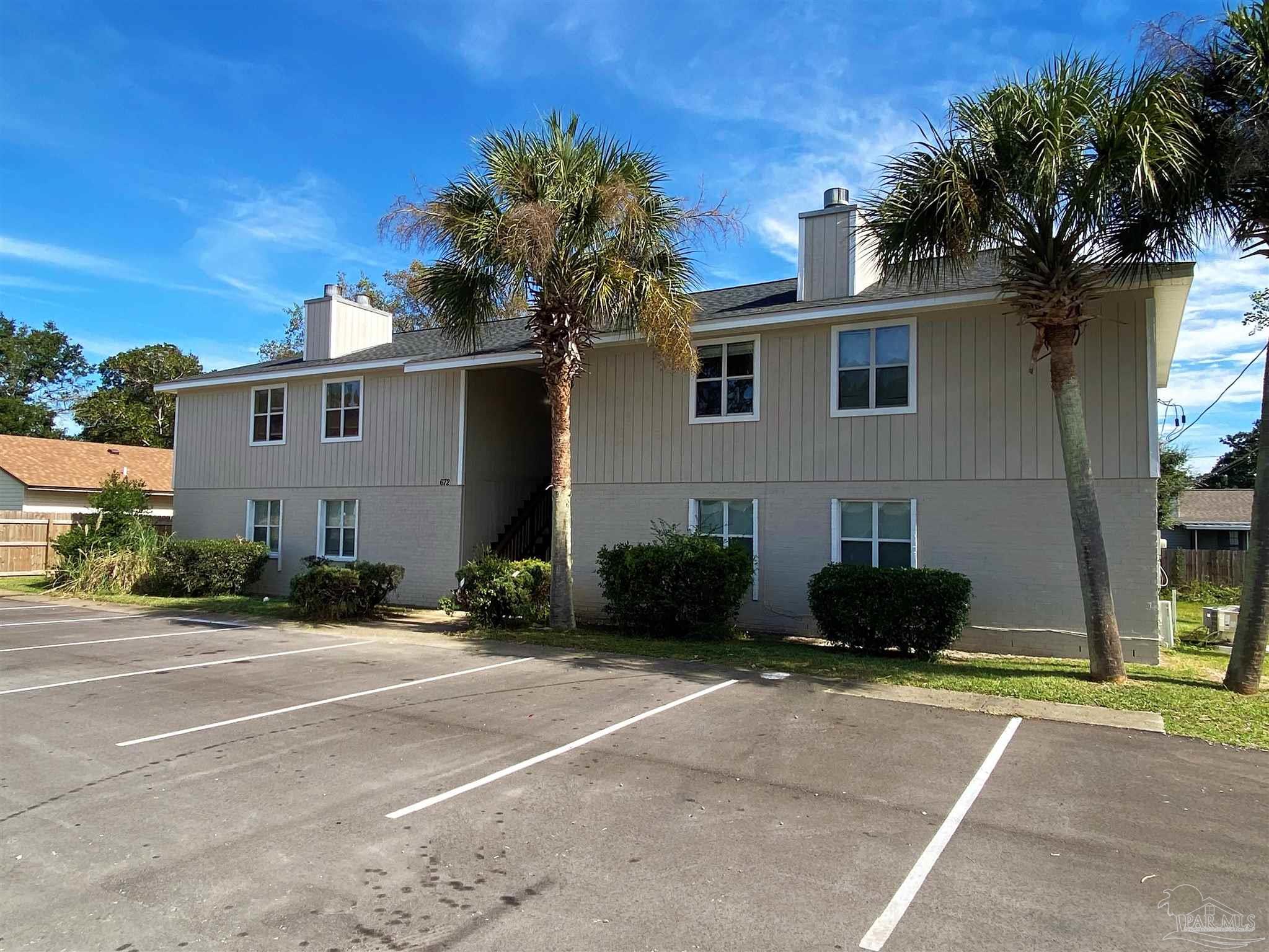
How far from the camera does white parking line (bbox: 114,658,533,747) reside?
710cm

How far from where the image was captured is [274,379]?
1986 centimetres

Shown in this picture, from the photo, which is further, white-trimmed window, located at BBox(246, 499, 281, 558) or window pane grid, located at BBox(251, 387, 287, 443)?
window pane grid, located at BBox(251, 387, 287, 443)

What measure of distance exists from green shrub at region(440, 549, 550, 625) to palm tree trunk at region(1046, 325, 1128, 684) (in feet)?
26.4

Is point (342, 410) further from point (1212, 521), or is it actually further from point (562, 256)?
point (1212, 521)

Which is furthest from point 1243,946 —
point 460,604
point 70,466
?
point 70,466

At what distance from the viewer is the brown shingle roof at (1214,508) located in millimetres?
30703

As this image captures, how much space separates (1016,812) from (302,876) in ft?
14.1

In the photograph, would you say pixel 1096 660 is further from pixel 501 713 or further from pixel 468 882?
pixel 468 882

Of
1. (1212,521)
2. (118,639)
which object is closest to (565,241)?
(118,639)

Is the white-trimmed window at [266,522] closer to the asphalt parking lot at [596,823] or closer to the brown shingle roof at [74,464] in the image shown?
the brown shingle roof at [74,464]

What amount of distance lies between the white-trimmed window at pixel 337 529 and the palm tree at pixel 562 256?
682 cm

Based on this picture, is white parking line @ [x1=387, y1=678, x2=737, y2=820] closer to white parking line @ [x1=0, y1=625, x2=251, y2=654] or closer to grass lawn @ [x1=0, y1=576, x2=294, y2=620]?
white parking line @ [x1=0, y1=625, x2=251, y2=654]

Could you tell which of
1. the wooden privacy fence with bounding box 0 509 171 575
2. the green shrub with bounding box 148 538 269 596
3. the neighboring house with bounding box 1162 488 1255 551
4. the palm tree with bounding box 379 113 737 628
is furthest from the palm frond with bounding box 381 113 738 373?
the neighboring house with bounding box 1162 488 1255 551

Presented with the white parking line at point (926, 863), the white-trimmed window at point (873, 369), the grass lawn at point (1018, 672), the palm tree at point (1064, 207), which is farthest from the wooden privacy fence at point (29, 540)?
the white parking line at point (926, 863)
